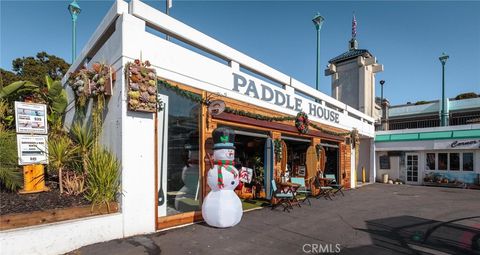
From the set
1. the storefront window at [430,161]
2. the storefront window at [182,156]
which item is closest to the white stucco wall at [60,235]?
the storefront window at [182,156]

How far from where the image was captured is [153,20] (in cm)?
579

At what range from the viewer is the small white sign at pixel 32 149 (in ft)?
15.9

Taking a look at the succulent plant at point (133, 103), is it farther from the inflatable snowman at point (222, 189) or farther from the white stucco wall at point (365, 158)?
the white stucco wall at point (365, 158)

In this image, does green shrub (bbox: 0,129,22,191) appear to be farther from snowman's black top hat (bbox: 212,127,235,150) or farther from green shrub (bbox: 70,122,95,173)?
snowman's black top hat (bbox: 212,127,235,150)

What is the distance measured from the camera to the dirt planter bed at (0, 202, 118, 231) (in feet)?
12.8

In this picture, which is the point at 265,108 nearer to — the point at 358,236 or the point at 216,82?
the point at 216,82

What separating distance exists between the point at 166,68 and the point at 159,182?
2434 millimetres

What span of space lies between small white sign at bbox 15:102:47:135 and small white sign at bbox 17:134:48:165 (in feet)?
0.35

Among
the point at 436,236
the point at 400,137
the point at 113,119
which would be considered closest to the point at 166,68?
the point at 113,119

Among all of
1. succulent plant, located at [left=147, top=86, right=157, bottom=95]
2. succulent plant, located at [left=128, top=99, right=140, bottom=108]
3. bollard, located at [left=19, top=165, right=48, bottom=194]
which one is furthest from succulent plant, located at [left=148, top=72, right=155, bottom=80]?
bollard, located at [left=19, top=165, right=48, bottom=194]

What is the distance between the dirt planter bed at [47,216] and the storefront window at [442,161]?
61.6 feet

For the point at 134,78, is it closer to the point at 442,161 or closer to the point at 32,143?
the point at 32,143

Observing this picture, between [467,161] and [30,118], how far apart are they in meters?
20.2

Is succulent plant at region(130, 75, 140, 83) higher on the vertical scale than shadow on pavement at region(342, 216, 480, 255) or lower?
higher
